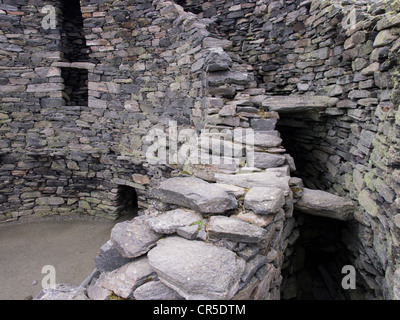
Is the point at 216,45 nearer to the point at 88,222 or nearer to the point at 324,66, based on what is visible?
the point at 324,66

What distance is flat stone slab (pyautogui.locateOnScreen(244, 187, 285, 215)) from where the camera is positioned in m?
2.38

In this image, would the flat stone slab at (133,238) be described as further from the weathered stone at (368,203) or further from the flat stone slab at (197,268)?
the weathered stone at (368,203)

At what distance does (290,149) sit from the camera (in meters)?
5.77

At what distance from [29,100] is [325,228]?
306 inches

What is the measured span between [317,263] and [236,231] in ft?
12.7

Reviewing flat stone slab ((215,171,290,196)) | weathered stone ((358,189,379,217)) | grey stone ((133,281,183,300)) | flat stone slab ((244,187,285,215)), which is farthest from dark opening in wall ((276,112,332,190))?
grey stone ((133,281,183,300))

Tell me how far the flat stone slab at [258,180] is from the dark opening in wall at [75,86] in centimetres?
611

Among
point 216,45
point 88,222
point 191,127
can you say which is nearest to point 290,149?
point 191,127

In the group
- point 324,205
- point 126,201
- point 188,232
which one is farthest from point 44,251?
point 324,205

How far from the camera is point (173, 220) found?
234cm

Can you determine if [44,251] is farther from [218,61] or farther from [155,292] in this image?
[218,61]

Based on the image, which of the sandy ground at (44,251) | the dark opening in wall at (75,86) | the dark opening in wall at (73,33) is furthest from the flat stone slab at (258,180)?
the dark opening in wall at (73,33)

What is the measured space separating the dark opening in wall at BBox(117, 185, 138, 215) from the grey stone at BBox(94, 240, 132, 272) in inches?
206

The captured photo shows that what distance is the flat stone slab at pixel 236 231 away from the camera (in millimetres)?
2129
